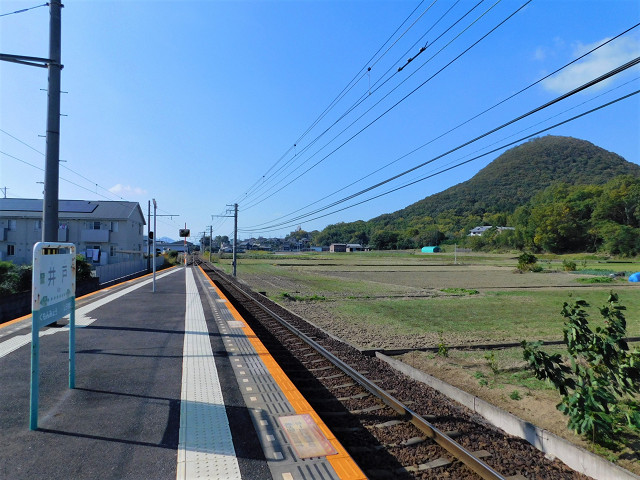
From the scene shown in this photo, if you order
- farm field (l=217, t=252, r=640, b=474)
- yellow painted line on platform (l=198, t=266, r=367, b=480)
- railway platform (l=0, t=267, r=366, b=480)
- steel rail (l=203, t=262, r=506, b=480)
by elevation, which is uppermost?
railway platform (l=0, t=267, r=366, b=480)

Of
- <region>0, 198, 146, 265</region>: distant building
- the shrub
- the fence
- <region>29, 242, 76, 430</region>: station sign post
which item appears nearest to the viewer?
<region>29, 242, 76, 430</region>: station sign post

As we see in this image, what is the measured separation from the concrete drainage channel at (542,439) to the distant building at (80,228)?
144ft

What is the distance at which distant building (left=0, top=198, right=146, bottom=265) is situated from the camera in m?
40.8

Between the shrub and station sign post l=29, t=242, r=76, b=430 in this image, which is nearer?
station sign post l=29, t=242, r=76, b=430

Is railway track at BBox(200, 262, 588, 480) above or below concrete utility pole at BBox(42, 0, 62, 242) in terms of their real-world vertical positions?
below

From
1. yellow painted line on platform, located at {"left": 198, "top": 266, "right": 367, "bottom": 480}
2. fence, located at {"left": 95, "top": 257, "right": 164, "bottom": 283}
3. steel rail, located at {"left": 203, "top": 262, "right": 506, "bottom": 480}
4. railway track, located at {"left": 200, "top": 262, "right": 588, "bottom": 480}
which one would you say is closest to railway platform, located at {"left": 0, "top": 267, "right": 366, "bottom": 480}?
yellow painted line on platform, located at {"left": 198, "top": 266, "right": 367, "bottom": 480}

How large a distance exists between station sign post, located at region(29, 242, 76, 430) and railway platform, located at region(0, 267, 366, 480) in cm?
50

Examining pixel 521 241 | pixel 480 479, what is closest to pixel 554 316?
pixel 480 479

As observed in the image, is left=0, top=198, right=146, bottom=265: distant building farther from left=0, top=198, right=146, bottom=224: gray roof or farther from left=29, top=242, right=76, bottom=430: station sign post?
left=29, top=242, right=76, bottom=430: station sign post

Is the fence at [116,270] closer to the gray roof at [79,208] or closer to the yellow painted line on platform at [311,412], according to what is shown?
the gray roof at [79,208]

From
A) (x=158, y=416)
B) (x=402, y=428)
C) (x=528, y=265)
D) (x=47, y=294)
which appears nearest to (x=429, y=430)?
(x=402, y=428)

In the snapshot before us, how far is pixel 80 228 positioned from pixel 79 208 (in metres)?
3.10

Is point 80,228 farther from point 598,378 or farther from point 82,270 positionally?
point 598,378

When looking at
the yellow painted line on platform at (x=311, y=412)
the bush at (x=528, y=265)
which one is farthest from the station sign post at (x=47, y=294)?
the bush at (x=528, y=265)
